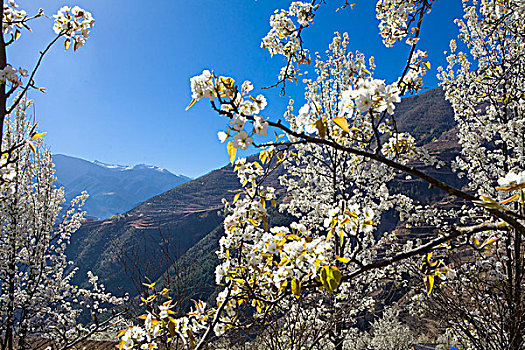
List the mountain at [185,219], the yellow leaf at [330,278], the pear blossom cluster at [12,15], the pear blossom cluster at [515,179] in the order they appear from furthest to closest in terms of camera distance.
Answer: the mountain at [185,219]
the pear blossom cluster at [12,15]
the yellow leaf at [330,278]
the pear blossom cluster at [515,179]

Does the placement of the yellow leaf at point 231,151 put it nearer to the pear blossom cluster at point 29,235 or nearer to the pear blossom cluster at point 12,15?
the pear blossom cluster at point 12,15

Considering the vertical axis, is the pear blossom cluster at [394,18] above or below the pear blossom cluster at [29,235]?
above

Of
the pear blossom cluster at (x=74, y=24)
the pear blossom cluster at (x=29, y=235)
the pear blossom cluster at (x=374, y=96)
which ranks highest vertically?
the pear blossom cluster at (x=74, y=24)

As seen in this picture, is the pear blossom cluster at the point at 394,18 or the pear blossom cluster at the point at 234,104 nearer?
the pear blossom cluster at the point at 234,104

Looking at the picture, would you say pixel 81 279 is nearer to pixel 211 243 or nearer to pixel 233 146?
pixel 211 243

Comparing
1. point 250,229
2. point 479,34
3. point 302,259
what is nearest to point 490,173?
point 479,34

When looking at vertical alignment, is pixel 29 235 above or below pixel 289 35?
below

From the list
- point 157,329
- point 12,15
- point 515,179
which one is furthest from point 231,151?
point 12,15

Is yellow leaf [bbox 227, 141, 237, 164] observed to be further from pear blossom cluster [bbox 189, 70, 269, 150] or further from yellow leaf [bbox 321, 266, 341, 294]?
yellow leaf [bbox 321, 266, 341, 294]

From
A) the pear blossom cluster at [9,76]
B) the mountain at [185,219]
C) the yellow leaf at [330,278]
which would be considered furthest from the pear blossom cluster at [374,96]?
the mountain at [185,219]

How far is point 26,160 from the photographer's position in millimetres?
5738

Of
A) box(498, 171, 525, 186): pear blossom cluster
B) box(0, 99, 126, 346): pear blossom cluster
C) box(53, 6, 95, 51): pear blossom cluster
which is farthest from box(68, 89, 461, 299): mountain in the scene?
box(498, 171, 525, 186): pear blossom cluster

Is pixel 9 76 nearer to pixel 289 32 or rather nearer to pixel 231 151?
pixel 231 151

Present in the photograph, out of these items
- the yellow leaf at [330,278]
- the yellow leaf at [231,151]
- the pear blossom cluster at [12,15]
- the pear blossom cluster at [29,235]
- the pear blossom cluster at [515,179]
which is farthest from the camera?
the pear blossom cluster at [29,235]
